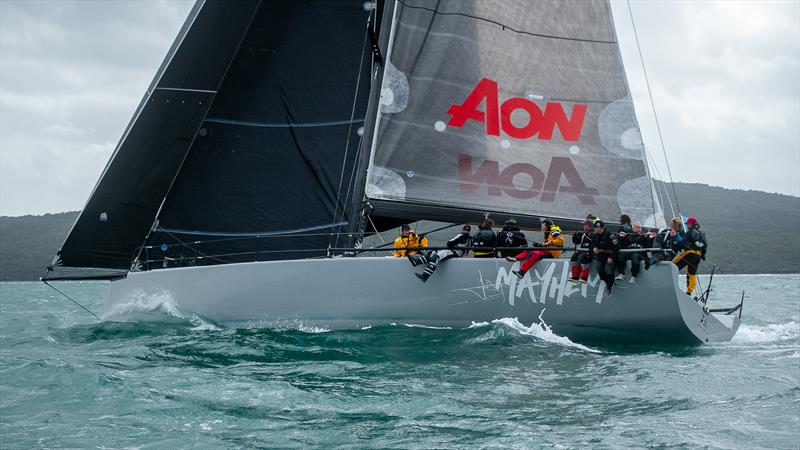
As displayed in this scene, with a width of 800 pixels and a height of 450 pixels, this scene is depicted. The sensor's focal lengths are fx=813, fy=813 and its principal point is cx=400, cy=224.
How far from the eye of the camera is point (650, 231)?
41.4 feet

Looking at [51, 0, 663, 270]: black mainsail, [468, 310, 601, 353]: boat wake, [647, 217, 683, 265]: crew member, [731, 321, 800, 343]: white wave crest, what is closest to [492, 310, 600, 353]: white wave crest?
[468, 310, 601, 353]: boat wake

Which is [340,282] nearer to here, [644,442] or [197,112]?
[197,112]

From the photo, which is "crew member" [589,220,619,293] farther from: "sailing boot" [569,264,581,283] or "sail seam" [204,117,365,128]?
"sail seam" [204,117,365,128]

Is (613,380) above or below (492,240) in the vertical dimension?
below

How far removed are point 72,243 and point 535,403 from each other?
887 centimetres

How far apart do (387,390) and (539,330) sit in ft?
11.8

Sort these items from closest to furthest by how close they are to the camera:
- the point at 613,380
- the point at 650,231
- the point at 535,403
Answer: the point at 535,403 < the point at 613,380 < the point at 650,231

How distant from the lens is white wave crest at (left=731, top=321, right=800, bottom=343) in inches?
546

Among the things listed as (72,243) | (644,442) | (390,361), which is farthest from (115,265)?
(644,442)

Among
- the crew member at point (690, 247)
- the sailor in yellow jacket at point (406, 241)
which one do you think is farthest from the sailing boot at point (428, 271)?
the crew member at point (690, 247)

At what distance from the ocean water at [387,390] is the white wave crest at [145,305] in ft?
0.13

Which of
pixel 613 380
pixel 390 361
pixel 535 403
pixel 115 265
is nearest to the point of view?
pixel 535 403

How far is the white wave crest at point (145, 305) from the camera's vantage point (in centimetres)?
1248

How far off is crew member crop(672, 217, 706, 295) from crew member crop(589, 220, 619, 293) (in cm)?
214
